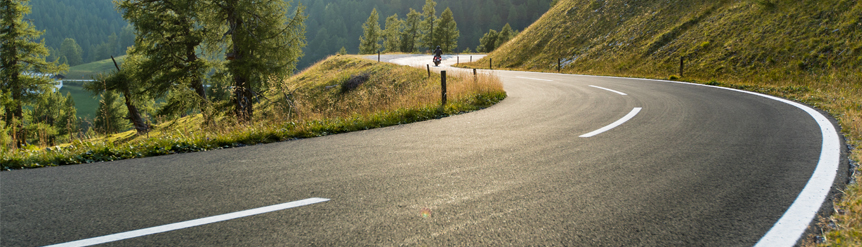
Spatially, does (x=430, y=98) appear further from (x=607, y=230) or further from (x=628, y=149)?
(x=607, y=230)

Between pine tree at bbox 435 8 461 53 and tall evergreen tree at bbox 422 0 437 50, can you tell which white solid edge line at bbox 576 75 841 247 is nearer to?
pine tree at bbox 435 8 461 53

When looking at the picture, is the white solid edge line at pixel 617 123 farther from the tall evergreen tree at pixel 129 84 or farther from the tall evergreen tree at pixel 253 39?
the tall evergreen tree at pixel 129 84

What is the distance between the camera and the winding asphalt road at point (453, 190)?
2682 millimetres

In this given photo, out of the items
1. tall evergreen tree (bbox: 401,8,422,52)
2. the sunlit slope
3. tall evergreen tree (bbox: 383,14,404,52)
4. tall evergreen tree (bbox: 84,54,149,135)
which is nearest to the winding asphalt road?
the sunlit slope

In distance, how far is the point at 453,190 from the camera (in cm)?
348

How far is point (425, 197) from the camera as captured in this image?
332cm

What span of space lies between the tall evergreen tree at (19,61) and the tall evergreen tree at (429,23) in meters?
46.3

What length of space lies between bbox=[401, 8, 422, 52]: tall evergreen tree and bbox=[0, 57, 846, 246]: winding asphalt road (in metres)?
64.3

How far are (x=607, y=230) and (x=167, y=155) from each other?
5461 millimetres

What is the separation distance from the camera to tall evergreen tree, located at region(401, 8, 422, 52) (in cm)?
6769

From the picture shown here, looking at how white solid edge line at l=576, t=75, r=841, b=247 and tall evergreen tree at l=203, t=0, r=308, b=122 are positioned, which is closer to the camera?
white solid edge line at l=576, t=75, r=841, b=247

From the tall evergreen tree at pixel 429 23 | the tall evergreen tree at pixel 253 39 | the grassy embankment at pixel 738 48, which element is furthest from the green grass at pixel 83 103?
the grassy embankment at pixel 738 48

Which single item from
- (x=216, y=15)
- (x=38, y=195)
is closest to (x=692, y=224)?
(x=38, y=195)

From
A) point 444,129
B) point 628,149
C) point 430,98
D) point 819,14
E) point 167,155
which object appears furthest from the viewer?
point 819,14
